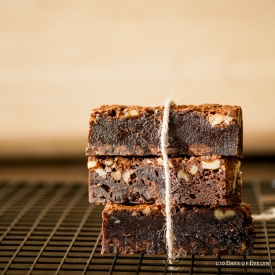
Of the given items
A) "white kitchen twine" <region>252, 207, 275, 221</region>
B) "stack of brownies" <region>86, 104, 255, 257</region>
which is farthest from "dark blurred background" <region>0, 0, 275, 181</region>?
"stack of brownies" <region>86, 104, 255, 257</region>

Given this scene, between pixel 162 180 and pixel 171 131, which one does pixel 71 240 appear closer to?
pixel 162 180

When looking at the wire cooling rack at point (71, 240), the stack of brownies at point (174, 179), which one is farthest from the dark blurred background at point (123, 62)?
the stack of brownies at point (174, 179)

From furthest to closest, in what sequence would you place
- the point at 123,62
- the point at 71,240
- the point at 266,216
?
1. the point at 123,62
2. the point at 266,216
3. the point at 71,240

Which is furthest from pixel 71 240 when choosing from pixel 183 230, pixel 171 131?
pixel 171 131

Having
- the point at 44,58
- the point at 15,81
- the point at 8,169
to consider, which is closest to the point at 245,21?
the point at 44,58

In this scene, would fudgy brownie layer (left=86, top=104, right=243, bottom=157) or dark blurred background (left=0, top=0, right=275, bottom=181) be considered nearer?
fudgy brownie layer (left=86, top=104, right=243, bottom=157)

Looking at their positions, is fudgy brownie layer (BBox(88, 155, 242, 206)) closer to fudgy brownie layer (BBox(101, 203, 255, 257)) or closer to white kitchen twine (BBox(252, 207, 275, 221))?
fudgy brownie layer (BBox(101, 203, 255, 257))
